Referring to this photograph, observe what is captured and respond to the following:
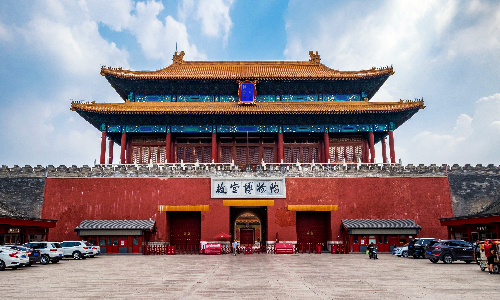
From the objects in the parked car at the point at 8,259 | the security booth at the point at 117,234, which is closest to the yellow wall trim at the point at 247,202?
the security booth at the point at 117,234

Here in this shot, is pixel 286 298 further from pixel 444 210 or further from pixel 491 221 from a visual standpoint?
pixel 444 210

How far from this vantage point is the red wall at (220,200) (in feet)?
86.9

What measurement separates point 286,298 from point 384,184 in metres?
20.6

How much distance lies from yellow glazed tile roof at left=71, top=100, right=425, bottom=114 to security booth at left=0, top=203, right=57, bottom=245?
29.5 feet

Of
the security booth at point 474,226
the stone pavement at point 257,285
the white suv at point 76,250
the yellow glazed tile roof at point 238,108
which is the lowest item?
the stone pavement at point 257,285

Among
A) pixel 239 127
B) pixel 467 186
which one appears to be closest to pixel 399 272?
pixel 467 186

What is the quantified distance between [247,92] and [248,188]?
349 inches

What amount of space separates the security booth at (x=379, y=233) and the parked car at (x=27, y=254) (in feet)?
59.4

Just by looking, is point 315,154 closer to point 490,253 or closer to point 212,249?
point 212,249

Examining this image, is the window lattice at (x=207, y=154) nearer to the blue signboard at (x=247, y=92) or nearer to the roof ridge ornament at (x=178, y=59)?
→ the blue signboard at (x=247, y=92)

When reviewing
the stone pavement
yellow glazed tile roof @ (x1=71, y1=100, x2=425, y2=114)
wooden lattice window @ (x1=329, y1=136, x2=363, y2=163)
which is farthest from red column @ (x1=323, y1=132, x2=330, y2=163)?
the stone pavement

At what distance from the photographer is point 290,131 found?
31266 mm

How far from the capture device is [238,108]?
3027 cm

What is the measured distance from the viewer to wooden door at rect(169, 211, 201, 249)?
27672 mm
